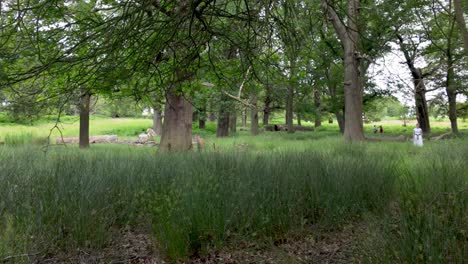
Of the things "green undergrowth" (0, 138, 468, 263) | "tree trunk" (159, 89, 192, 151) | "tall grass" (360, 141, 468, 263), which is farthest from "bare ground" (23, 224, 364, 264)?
"tree trunk" (159, 89, 192, 151)

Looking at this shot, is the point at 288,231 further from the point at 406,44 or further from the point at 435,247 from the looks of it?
the point at 406,44

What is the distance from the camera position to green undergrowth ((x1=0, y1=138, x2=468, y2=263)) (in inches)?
116

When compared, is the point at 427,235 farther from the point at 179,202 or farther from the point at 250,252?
the point at 179,202

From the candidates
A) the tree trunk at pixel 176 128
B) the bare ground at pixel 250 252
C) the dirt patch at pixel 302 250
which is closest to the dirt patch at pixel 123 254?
the bare ground at pixel 250 252

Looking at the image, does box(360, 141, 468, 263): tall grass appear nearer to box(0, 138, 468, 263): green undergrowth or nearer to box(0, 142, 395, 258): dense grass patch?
box(0, 138, 468, 263): green undergrowth

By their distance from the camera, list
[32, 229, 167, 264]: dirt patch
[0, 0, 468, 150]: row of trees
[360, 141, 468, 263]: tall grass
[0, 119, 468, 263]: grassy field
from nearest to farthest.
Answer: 1. [360, 141, 468, 263]: tall grass
2. [0, 119, 468, 263]: grassy field
3. [32, 229, 167, 264]: dirt patch
4. [0, 0, 468, 150]: row of trees

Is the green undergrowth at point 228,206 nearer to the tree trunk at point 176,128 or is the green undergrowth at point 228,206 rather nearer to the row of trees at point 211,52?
the row of trees at point 211,52

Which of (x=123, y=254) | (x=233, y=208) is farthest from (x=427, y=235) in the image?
(x=123, y=254)

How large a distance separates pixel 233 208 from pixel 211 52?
278 centimetres

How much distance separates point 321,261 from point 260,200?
1015 millimetres

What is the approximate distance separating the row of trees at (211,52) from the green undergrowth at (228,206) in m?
1.12

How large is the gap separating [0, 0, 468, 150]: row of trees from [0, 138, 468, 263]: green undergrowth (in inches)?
44.2

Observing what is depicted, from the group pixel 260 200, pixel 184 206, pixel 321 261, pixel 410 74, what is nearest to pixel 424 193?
pixel 321 261

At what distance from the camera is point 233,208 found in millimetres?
3873
